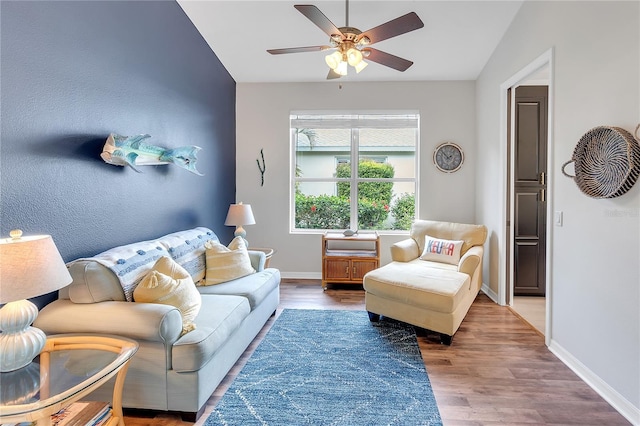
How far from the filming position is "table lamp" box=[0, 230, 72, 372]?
1.31 meters

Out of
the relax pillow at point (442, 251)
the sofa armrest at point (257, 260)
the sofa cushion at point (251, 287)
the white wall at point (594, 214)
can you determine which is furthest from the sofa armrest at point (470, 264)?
the sofa armrest at point (257, 260)

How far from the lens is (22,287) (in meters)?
1.32

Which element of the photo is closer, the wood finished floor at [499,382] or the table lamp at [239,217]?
the wood finished floor at [499,382]

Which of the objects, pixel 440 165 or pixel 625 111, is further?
pixel 440 165

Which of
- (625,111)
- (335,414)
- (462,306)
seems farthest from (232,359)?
(625,111)

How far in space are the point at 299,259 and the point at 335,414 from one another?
2.90m

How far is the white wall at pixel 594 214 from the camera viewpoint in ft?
6.03

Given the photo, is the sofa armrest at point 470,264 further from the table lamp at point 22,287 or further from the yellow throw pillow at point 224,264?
the table lamp at point 22,287

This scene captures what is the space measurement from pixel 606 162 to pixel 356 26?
2.59 metres

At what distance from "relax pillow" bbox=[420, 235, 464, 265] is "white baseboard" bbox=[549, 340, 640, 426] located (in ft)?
4.02

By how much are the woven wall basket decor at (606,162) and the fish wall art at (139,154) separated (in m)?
3.06

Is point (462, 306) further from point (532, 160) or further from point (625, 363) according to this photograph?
point (532, 160)

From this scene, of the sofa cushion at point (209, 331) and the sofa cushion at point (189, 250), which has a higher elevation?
the sofa cushion at point (189, 250)

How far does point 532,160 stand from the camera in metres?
3.82
